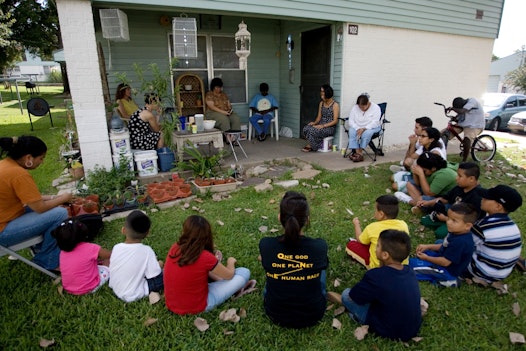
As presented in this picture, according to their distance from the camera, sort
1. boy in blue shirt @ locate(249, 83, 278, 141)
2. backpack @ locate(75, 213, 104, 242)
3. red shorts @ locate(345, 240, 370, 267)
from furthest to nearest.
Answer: boy in blue shirt @ locate(249, 83, 278, 141) → backpack @ locate(75, 213, 104, 242) → red shorts @ locate(345, 240, 370, 267)

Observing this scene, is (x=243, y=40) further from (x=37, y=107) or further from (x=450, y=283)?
(x=37, y=107)

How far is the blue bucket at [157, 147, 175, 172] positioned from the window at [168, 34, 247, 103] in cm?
277

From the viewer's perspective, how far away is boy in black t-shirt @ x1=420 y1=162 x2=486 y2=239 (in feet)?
10.8

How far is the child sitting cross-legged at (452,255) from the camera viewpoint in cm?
259

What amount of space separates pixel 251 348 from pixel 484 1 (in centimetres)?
994

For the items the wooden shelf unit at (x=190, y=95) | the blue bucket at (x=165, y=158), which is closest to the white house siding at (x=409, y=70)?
the wooden shelf unit at (x=190, y=95)

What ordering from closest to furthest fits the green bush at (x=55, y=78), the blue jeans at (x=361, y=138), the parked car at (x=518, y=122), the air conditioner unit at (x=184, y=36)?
1. the air conditioner unit at (x=184, y=36)
2. the blue jeans at (x=361, y=138)
3. the parked car at (x=518, y=122)
4. the green bush at (x=55, y=78)

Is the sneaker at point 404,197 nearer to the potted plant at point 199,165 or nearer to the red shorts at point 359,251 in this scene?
the red shorts at point 359,251

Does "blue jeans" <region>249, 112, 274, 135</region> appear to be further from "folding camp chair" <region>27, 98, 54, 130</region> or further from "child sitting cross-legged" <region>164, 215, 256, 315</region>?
"child sitting cross-legged" <region>164, 215, 256, 315</region>

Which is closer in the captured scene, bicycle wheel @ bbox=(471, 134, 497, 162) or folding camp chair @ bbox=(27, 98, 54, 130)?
bicycle wheel @ bbox=(471, 134, 497, 162)

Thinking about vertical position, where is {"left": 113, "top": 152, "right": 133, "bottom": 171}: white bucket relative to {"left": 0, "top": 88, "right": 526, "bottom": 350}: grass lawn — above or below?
above

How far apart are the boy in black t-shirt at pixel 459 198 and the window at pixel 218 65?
18.4 feet

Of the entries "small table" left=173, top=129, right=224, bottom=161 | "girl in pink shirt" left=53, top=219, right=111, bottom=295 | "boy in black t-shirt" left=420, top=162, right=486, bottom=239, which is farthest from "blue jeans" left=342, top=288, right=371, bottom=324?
"small table" left=173, top=129, right=224, bottom=161

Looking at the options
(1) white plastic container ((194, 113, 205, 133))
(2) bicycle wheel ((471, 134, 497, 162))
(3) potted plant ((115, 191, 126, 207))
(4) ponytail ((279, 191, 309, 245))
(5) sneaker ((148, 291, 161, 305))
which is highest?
(1) white plastic container ((194, 113, 205, 133))
